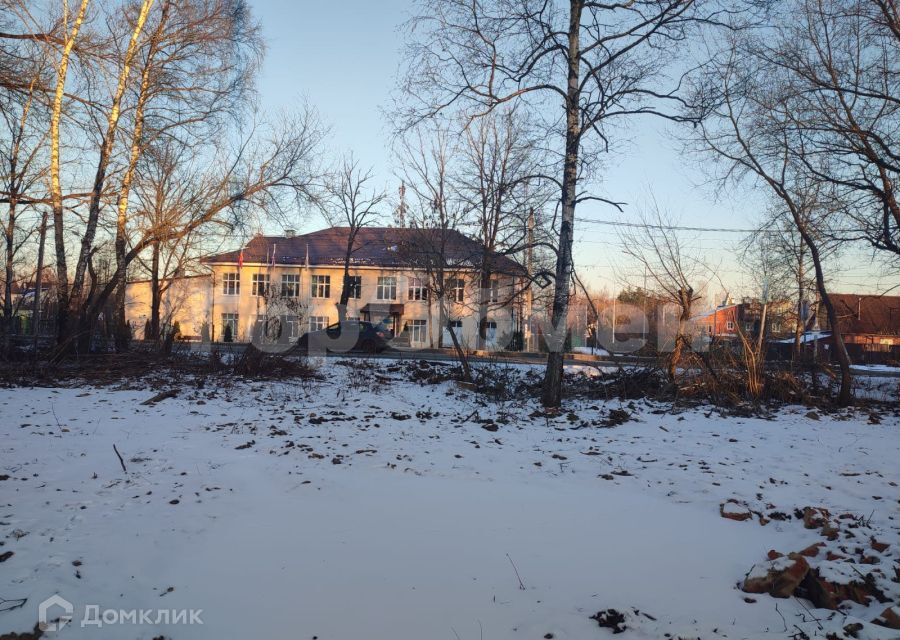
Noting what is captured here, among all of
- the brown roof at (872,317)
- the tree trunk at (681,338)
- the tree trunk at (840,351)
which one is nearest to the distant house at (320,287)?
the tree trunk at (681,338)

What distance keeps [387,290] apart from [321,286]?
475 cm

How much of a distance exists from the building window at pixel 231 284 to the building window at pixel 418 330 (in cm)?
1303

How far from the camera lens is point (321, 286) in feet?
128

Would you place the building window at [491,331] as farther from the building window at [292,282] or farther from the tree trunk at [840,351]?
the tree trunk at [840,351]

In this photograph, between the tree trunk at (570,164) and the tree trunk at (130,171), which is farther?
the tree trunk at (130,171)

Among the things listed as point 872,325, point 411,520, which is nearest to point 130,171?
point 411,520

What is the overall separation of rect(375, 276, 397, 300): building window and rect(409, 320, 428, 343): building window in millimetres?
2330

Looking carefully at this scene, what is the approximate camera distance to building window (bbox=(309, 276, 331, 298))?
38.9m

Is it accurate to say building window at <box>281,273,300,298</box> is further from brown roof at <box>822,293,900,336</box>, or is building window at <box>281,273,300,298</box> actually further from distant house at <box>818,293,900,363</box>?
brown roof at <box>822,293,900,336</box>

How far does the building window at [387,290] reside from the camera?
3872 centimetres

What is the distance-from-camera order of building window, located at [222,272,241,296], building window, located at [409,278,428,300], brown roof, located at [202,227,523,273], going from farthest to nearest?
1. building window, located at [222,272,241,296]
2. building window, located at [409,278,428,300]
3. brown roof, located at [202,227,523,273]

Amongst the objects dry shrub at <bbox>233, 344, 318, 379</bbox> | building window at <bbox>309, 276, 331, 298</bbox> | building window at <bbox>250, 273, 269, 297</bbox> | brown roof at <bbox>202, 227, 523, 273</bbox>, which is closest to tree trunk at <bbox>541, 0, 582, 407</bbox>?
dry shrub at <bbox>233, 344, 318, 379</bbox>

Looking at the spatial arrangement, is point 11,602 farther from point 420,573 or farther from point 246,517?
point 420,573

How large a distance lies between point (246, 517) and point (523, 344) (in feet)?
105
